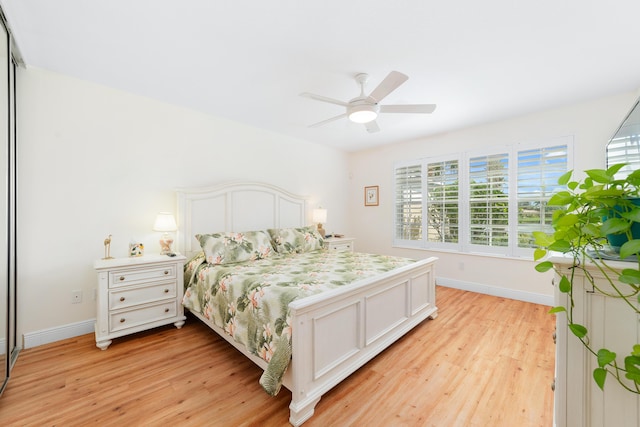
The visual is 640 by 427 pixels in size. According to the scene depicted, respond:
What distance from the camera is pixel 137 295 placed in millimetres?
2504

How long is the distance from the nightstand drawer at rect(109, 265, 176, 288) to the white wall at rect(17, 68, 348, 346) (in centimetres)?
50

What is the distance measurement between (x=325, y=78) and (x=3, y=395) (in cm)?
337

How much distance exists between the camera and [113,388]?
1846 millimetres

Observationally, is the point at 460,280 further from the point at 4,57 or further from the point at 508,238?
the point at 4,57

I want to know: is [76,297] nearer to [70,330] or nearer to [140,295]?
[70,330]

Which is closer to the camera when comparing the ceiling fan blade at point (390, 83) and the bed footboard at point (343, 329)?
the bed footboard at point (343, 329)

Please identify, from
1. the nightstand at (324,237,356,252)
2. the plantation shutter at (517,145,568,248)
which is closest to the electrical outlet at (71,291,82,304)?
the nightstand at (324,237,356,252)

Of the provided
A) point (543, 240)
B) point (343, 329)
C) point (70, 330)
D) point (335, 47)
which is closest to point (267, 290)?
point (343, 329)

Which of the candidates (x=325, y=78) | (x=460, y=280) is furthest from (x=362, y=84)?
(x=460, y=280)

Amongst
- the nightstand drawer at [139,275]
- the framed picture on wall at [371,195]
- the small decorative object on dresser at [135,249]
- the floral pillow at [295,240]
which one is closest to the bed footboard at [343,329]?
the floral pillow at [295,240]

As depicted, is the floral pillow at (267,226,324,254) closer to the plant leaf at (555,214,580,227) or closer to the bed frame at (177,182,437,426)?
the bed frame at (177,182,437,426)

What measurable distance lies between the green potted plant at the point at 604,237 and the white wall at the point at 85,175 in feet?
11.2

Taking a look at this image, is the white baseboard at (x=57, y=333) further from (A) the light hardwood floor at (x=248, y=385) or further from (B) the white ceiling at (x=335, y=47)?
(B) the white ceiling at (x=335, y=47)

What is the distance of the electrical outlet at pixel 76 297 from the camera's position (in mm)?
2556
